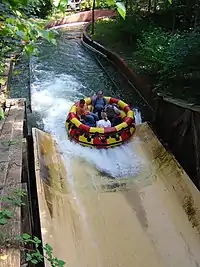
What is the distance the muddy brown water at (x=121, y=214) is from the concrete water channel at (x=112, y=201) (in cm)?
1

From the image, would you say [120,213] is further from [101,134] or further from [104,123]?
[104,123]

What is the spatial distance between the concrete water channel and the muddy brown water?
0.04ft

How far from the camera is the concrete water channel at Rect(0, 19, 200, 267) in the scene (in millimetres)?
4469

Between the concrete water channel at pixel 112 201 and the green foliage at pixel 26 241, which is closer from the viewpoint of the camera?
the green foliage at pixel 26 241

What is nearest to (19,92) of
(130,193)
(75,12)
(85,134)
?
(85,134)

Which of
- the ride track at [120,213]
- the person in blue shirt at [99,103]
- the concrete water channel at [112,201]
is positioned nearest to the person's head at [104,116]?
the person in blue shirt at [99,103]

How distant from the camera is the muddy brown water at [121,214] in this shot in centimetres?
445

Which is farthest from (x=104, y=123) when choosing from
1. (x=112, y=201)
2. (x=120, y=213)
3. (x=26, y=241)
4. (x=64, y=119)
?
(x=26, y=241)

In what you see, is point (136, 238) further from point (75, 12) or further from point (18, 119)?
point (75, 12)

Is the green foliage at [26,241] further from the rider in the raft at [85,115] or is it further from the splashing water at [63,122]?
the rider in the raft at [85,115]

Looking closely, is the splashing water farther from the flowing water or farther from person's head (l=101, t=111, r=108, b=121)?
person's head (l=101, t=111, r=108, b=121)

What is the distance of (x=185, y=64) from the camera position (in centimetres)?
708

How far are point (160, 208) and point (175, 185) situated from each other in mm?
567

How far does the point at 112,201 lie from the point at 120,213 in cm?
32
